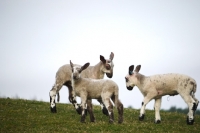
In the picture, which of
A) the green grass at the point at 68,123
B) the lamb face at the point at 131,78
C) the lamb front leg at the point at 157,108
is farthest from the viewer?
the lamb face at the point at 131,78

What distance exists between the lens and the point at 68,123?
1545 centimetres

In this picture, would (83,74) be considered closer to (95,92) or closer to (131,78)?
(131,78)

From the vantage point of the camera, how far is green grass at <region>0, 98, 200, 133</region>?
14.3 m

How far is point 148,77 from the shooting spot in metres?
17.5

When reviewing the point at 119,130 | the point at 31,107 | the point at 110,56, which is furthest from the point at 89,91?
the point at 31,107

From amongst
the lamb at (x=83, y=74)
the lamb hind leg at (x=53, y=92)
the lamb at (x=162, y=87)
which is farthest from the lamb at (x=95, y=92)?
the lamb hind leg at (x=53, y=92)

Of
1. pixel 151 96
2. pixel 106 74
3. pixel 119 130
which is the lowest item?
pixel 119 130

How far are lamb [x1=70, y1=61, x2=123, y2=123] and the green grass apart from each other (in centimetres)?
56

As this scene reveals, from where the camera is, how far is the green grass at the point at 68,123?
14.3 m

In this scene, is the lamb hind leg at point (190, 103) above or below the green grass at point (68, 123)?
above

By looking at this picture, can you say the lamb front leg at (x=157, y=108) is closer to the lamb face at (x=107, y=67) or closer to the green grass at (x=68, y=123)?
the green grass at (x=68, y=123)

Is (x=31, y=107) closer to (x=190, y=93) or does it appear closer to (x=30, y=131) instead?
(x=30, y=131)

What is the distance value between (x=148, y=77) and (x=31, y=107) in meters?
6.93

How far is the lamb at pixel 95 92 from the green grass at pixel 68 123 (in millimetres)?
556
